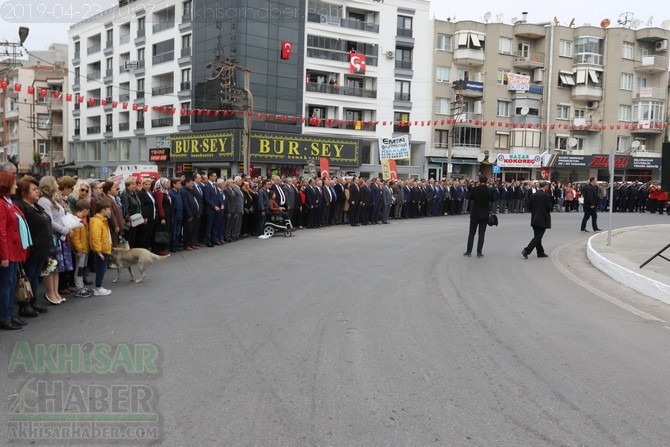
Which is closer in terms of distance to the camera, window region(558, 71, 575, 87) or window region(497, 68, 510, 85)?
window region(497, 68, 510, 85)

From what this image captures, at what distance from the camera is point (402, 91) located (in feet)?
170

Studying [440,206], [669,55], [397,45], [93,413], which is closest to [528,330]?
[93,413]

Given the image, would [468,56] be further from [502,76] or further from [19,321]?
[19,321]

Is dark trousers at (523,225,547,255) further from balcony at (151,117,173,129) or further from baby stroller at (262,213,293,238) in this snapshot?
balcony at (151,117,173,129)

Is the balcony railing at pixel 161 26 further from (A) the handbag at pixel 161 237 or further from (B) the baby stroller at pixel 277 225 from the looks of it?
(A) the handbag at pixel 161 237

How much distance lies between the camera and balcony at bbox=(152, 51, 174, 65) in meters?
50.5

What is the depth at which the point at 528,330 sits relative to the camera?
22.9 ft

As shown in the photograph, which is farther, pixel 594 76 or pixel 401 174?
pixel 594 76

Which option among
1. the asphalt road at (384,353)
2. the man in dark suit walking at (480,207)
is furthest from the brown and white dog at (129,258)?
the man in dark suit walking at (480,207)

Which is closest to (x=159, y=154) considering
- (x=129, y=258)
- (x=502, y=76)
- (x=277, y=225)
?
(x=502, y=76)

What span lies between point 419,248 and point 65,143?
64.9 m

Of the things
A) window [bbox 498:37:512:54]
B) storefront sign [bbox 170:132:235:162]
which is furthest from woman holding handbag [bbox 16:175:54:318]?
window [bbox 498:37:512:54]

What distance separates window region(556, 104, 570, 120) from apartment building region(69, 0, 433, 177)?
44.3 ft

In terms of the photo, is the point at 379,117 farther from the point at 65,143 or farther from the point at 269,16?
the point at 65,143
